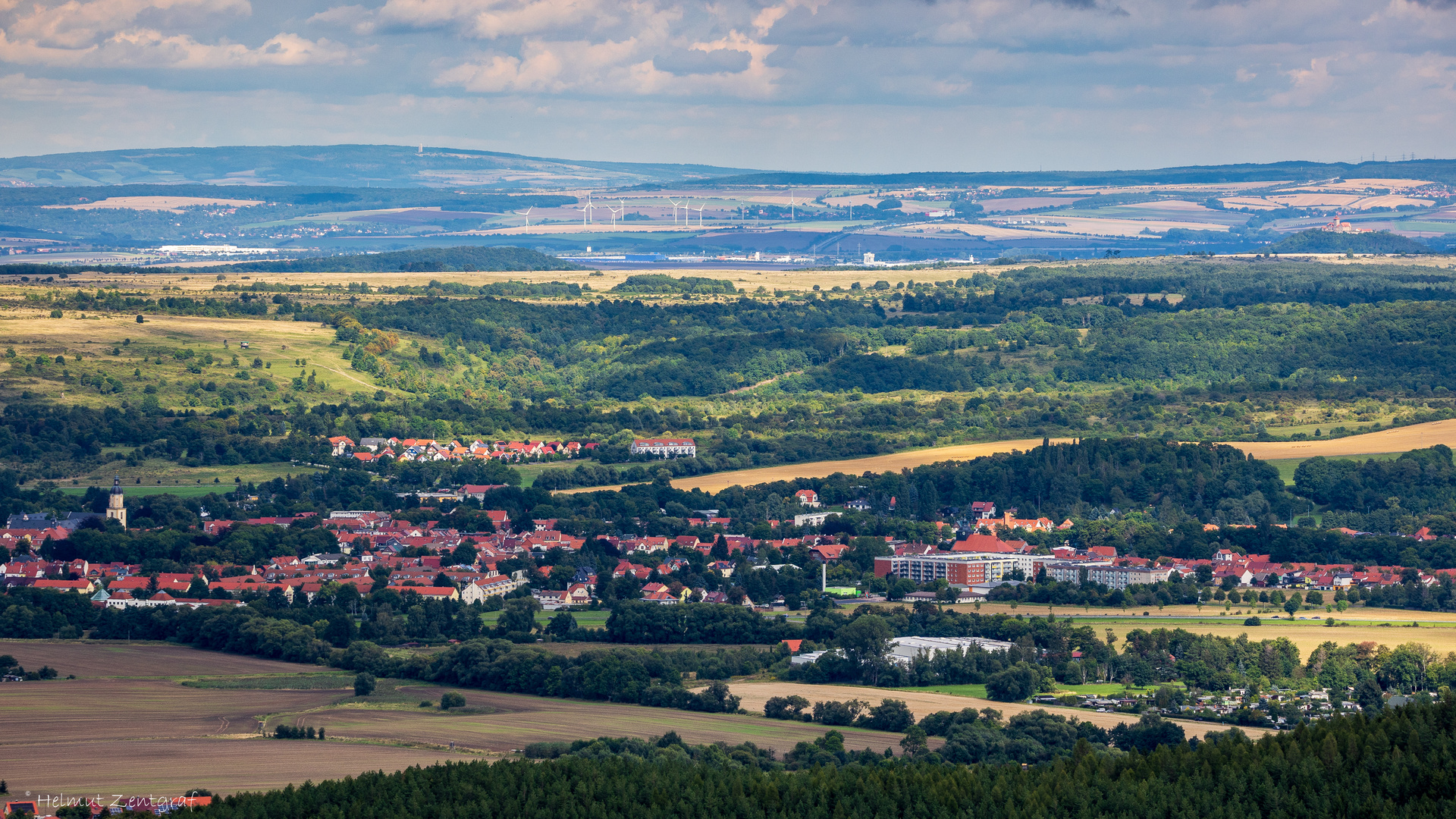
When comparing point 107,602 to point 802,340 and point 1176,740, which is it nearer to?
point 1176,740

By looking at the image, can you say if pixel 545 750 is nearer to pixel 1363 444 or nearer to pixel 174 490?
pixel 174 490

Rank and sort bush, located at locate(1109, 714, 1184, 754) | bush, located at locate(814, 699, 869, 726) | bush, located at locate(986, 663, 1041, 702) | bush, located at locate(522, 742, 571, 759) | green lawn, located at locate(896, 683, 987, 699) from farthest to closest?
green lawn, located at locate(896, 683, 987, 699)
bush, located at locate(986, 663, 1041, 702)
bush, located at locate(814, 699, 869, 726)
bush, located at locate(1109, 714, 1184, 754)
bush, located at locate(522, 742, 571, 759)

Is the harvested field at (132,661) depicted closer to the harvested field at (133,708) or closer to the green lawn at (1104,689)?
the harvested field at (133,708)

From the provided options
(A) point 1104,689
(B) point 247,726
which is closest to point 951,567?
(A) point 1104,689

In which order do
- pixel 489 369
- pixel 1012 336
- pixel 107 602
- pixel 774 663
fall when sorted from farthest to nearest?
pixel 1012 336 < pixel 489 369 < pixel 107 602 < pixel 774 663

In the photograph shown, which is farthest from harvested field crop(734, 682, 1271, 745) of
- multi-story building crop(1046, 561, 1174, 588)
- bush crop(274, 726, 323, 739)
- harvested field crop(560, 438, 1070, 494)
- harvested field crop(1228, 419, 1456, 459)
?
harvested field crop(1228, 419, 1456, 459)

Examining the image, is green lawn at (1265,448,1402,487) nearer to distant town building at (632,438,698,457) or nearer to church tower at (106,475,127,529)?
distant town building at (632,438,698,457)

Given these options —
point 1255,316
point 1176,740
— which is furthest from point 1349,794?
point 1255,316
